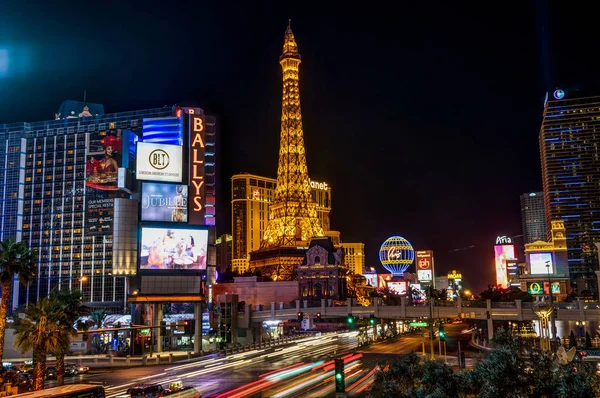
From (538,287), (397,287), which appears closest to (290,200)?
(397,287)

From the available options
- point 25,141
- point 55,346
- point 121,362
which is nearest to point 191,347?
point 121,362

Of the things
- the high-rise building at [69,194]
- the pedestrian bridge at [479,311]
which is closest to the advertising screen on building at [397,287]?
the high-rise building at [69,194]

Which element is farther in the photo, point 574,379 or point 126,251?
point 126,251

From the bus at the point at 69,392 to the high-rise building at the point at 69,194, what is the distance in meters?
111

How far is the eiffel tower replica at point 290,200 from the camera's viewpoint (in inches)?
5477

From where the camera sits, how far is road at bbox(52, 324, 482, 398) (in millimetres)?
39750

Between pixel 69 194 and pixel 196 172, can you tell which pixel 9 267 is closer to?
pixel 196 172

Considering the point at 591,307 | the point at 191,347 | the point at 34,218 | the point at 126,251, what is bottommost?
the point at 191,347

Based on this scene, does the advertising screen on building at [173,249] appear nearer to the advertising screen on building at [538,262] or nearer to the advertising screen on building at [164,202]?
the advertising screen on building at [164,202]

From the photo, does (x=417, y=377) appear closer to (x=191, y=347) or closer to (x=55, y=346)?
(x=55, y=346)

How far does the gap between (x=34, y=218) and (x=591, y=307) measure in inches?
5553

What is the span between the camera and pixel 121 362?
6375cm

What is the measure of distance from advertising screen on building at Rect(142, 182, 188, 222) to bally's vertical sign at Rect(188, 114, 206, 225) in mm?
6162

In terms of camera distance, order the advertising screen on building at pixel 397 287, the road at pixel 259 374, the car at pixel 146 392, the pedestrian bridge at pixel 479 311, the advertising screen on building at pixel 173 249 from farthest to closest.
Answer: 1. the advertising screen on building at pixel 397 287
2. the advertising screen on building at pixel 173 249
3. the pedestrian bridge at pixel 479 311
4. the road at pixel 259 374
5. the car at pixel 146 392
